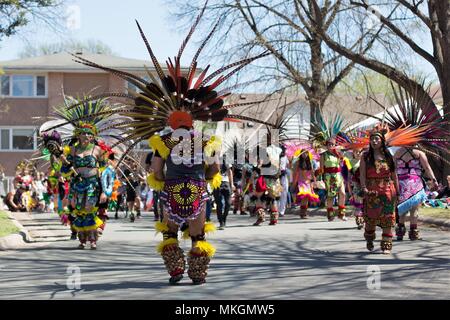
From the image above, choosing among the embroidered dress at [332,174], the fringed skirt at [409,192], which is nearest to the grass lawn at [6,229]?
the fringed skirt at [409,192]

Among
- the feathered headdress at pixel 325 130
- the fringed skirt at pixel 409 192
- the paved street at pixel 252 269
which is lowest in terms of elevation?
the paved street at pixel 252 269

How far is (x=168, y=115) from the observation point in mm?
10367

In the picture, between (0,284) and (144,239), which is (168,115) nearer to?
(0,284)

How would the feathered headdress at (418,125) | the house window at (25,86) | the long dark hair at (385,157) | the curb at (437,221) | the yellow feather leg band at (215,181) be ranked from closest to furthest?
the yellow feather leg band at (215,181), the long dark hair at (385,157), the feathered headdress at (418,125), the curb at (437,221), the house window at (25,86)

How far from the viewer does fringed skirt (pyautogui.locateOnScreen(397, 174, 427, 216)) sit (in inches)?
586

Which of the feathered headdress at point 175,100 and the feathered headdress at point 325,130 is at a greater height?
the feathered headdress at point 325,130

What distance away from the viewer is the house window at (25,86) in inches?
2137

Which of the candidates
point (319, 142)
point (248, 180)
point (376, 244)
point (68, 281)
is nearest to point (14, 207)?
point (248, 180)

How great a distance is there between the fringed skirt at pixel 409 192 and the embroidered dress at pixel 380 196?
1.88 metres

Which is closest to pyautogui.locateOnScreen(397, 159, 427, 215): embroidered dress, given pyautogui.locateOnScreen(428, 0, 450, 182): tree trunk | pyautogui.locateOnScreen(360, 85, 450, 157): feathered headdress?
pyautogui.locateOnScreen(360, 85, 450, 157): feathered headdress

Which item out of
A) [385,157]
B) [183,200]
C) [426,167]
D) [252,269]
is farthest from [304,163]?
[183,200]

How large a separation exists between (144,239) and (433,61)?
405 inches

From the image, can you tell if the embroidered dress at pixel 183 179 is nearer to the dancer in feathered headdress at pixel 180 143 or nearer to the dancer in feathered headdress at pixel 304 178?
the dancer in feathered headdress at pixel 180 143

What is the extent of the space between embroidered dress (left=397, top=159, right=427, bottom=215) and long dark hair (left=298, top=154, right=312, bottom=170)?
7921 millimetres
